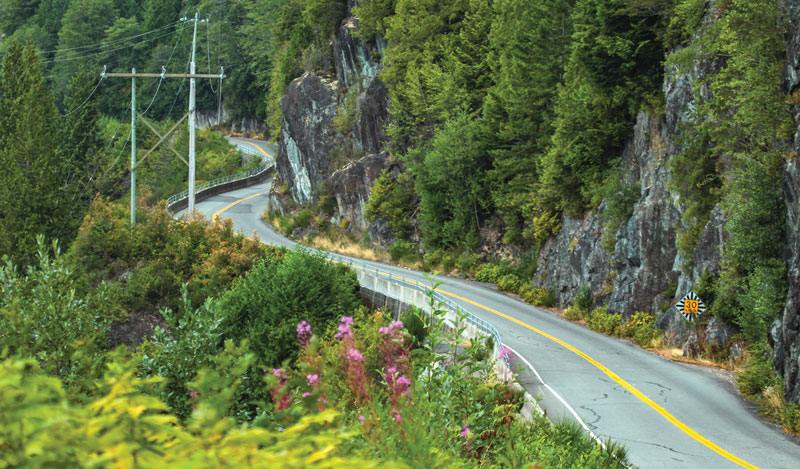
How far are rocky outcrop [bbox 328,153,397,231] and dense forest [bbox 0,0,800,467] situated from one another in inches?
59.0

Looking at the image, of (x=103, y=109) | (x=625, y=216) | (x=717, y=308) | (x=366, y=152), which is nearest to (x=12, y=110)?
(x=366, y=152)

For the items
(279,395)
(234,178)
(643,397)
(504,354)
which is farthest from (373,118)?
(279,395)

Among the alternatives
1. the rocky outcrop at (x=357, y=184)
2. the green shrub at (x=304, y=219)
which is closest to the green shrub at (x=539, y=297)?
the rocky outcrop at (x=357, y=184)

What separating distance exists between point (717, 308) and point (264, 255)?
68.9 feet

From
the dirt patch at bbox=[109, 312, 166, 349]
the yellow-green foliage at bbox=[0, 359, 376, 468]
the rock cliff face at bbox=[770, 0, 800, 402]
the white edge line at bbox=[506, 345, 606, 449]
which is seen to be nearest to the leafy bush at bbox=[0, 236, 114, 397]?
the yellow-green foliage at bbox=[0, 359, 376, 468]

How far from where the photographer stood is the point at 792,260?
1544cm

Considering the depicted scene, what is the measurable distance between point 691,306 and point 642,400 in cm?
498

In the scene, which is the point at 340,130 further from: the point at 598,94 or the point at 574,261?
the point at 574,261

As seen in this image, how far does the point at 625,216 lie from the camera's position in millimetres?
24938

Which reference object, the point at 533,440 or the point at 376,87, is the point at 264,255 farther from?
the point at 533,440

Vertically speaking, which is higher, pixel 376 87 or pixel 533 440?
pixel 376 87

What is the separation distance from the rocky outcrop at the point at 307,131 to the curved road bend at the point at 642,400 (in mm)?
29584

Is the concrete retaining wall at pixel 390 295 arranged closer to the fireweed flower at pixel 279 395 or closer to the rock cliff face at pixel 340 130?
the rock cliff face at pixel 340 130

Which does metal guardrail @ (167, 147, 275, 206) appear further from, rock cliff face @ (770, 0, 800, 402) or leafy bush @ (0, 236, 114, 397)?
rock cliff face @ (770, 0, 800, 402)
